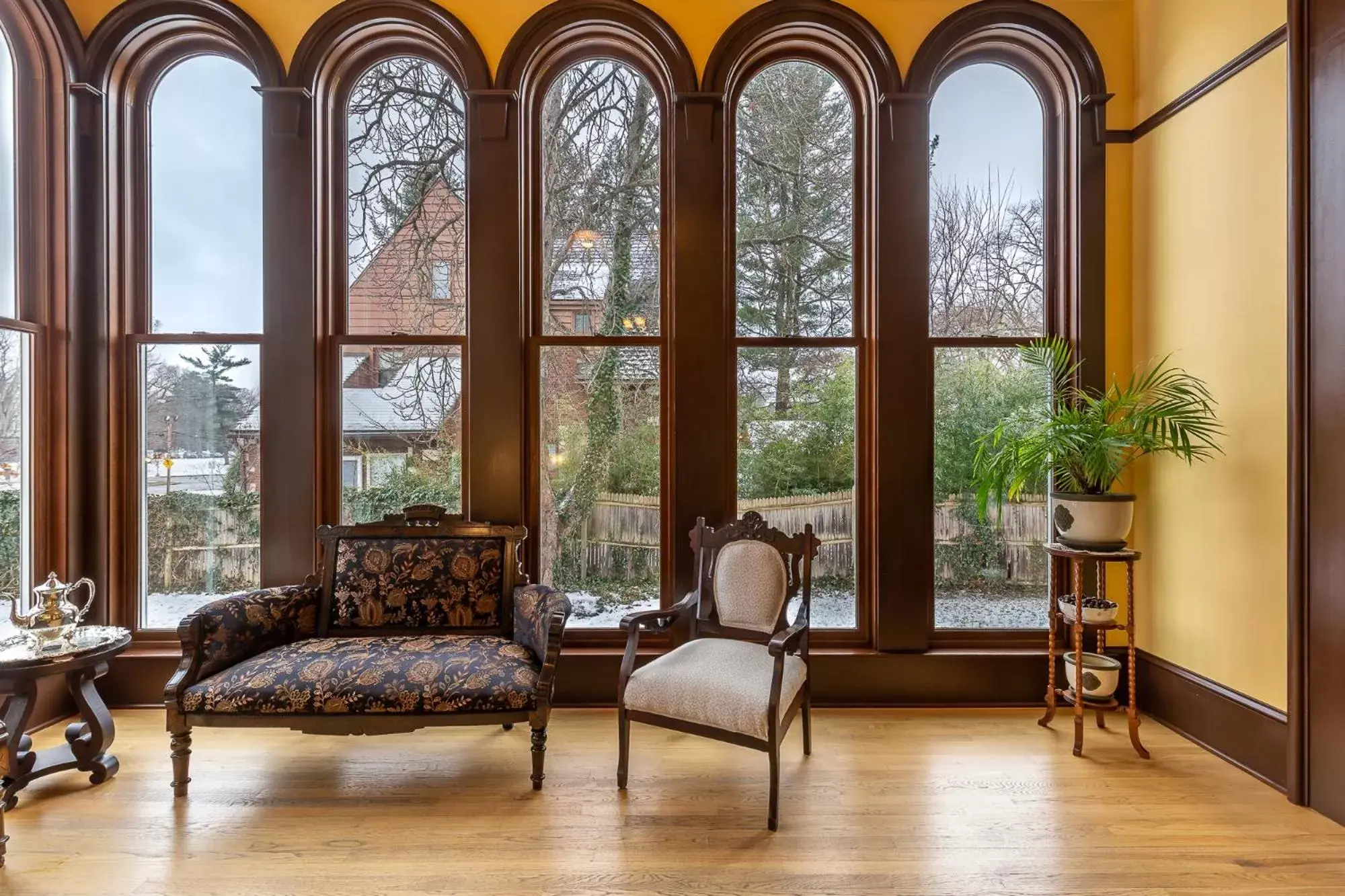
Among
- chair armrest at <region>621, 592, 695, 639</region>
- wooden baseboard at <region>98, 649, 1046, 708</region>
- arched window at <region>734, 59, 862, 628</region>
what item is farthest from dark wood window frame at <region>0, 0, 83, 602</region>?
arched window at <region>734, 59, 862, 628</region>

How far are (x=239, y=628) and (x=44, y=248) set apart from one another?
2.23m

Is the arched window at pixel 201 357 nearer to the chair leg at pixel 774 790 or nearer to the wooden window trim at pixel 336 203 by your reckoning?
the wooden window trim at pixel 336 203

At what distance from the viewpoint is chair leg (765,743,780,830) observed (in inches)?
88.4

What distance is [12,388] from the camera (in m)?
3.09

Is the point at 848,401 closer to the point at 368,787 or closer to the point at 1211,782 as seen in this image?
the point at 1211,782

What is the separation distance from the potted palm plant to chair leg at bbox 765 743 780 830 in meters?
1.63

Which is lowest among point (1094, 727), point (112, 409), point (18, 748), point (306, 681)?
point (1094, 727)

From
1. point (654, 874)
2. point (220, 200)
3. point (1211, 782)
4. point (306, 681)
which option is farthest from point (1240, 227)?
point (220, 200)

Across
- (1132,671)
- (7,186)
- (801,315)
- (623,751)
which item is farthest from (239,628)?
(1132,671)

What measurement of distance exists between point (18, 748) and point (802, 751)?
3.14 m

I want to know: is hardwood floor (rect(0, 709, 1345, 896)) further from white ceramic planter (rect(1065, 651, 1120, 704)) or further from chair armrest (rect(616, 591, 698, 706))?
chair armrest (rect(616, 591, 698, 706))

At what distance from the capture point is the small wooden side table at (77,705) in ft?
7.73

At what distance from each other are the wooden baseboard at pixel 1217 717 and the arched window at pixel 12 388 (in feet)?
18.3

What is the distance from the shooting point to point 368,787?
258 cm
